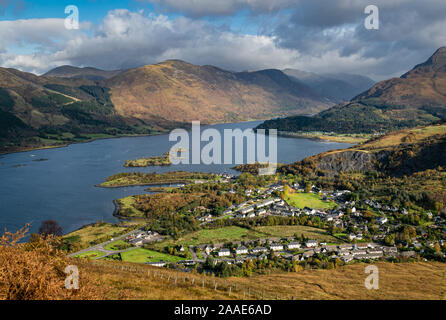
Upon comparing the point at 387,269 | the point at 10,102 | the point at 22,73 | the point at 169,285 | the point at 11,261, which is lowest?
the point at 387,269

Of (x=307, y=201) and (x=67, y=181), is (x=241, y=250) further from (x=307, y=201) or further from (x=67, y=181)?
(x=67, y=181)

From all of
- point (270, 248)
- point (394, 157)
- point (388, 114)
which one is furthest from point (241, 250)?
point (388, 114)

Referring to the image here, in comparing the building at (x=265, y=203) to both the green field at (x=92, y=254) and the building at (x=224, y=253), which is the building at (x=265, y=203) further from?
the green field at (x=92, y=254)

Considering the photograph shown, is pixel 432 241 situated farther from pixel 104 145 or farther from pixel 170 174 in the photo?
pixel 104 145

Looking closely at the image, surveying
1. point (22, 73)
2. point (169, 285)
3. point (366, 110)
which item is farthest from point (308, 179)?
point (22, 73)

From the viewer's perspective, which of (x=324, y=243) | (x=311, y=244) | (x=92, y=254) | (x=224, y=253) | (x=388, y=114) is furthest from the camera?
(x=388, y=114)

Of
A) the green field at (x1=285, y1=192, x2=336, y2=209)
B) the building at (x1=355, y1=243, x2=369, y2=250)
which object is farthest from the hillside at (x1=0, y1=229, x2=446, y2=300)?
the green field at (x1=285, y1=192, x2=336, y2=209)
